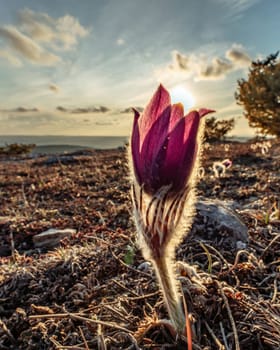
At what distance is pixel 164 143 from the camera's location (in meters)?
1.04

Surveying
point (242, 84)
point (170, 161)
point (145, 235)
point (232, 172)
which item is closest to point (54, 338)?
point (145, 235)

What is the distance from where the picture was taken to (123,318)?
1.66 metres

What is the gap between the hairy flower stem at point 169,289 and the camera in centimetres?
128

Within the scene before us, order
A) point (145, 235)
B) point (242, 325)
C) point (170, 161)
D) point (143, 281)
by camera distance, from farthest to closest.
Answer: point (143, 281)
point (242, 325)
point (145, 235)
point (170, 161)

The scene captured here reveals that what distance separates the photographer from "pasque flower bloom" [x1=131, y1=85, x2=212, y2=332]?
1.06 metres

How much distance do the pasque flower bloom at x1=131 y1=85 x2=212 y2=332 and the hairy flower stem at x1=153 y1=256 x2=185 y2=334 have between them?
96mm

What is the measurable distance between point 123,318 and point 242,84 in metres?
25.4

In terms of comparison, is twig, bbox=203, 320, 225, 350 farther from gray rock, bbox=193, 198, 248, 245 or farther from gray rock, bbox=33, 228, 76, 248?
gray rock, bbox=33, 228, 76, 248

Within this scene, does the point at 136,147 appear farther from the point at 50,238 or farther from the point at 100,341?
the point at 50,238

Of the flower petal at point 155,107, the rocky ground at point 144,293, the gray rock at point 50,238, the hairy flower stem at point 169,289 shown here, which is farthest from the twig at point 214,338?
the gray rock at point 50,238

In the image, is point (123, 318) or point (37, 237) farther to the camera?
point (37, 237)

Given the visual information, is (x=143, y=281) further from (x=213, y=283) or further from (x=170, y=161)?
(x=170, y=161)

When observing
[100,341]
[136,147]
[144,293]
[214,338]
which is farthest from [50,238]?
[136,147]

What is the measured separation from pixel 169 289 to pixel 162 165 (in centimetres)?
56
